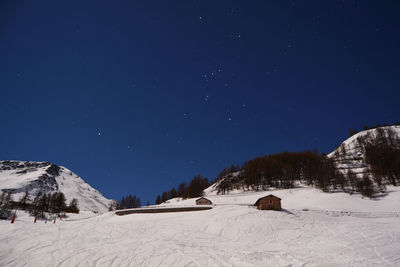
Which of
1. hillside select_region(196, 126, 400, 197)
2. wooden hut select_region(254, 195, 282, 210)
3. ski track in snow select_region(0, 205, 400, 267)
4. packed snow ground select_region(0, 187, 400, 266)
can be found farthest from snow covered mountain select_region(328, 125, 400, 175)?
ski track in snow select_region(0, 205, 400, 267)

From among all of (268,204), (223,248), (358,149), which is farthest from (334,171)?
(223,248)

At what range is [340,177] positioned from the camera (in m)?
68.9

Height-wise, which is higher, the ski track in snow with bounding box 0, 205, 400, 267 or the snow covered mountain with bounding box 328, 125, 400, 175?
the snow covered mountain with bounding box 328, 125, 400, 175

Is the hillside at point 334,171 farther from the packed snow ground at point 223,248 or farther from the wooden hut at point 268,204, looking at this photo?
the packed snow ground at point 223,248

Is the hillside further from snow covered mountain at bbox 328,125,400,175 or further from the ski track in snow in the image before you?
the ski track in snow

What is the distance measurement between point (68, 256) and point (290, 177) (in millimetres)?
91832

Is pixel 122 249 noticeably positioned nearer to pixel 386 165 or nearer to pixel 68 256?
pixel 68 256

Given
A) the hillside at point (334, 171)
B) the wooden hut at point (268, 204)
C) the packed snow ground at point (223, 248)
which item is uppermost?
the hillside at point (334, 171)

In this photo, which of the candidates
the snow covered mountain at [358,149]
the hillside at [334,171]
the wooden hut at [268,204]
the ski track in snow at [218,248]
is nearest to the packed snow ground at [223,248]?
the ski track in snow at [218,248]

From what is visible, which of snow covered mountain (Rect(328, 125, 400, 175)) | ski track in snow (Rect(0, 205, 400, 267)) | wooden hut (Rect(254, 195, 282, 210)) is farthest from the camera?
snow covered mountain (Rect(328, 125, 400, 175))

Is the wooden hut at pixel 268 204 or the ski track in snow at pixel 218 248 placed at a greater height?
the wooden hut at pixel 268 204

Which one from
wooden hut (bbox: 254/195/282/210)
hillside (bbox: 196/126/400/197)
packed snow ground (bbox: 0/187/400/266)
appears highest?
hillside (bbox: 196/126/400/197)

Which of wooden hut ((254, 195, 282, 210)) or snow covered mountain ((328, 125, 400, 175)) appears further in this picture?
snow covered mountain ((328, 125, 400, 175))

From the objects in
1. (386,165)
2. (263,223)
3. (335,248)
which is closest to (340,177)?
(386,165)
